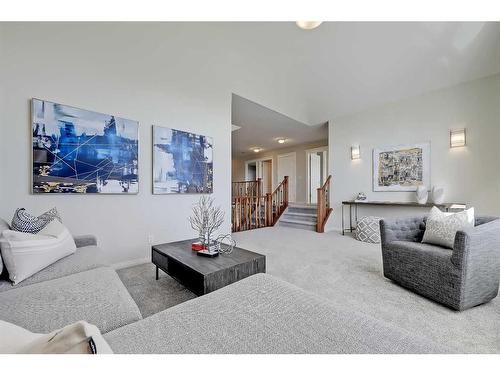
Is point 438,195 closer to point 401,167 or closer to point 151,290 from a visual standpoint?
point 401,167

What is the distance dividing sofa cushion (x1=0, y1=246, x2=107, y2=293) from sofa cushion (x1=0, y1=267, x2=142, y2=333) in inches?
5.7

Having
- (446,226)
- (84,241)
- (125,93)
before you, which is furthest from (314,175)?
(84,241)

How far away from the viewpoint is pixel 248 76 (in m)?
4.07

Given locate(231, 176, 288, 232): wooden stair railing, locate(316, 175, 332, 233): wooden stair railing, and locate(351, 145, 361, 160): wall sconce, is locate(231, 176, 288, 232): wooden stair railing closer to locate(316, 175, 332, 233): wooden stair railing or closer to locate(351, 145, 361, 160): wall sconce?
locate(316, 175, 332, 233): wooden stair railing

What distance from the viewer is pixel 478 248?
1.70m

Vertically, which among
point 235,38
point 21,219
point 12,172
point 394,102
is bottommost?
point 21,219

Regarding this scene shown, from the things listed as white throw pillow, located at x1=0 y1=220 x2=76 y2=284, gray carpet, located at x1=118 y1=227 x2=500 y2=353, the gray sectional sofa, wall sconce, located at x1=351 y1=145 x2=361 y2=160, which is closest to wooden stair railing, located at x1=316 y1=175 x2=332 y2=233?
wall sconce, located at x1=351 y1=145 x2=361 y2=160

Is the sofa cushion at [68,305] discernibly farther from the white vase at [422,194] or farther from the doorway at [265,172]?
the doorway at [265,172]

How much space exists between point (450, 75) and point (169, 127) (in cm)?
447

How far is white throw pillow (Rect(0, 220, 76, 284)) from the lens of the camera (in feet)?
4.55

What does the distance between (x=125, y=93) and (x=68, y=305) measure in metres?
Answer: 2.51

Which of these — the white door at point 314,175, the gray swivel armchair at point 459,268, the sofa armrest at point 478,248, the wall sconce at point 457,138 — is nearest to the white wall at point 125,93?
the gray swivel armchair at point 459,268
